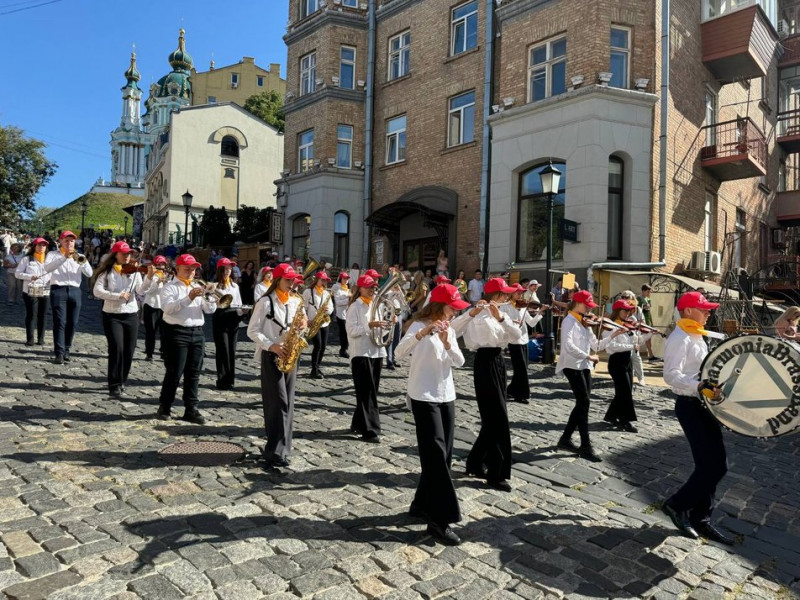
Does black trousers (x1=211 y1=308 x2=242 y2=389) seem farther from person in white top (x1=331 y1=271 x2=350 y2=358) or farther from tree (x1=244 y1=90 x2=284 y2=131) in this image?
tree (x1=244 y1=90 x2=284 y2=131)

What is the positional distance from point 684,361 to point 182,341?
18.3ft

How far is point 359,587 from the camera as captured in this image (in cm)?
376

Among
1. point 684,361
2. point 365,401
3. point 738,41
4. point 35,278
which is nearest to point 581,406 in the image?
point 684,361

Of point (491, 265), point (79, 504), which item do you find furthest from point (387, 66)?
point (79, 504)

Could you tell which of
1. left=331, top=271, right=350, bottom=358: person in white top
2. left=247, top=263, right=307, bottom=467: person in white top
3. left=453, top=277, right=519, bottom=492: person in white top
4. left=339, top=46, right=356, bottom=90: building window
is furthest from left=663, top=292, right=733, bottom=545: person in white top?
left=339, top=46, right=356, bottom=90: building window

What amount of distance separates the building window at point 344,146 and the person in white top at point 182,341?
1665 centimetres

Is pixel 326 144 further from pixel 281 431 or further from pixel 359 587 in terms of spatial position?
pixel 359 587

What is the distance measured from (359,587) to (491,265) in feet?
48.4

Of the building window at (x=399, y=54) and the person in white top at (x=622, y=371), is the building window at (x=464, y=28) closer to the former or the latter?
the building window at (x=399, y=54)

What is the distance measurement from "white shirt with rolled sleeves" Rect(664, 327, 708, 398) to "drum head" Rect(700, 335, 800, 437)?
0.87 feet

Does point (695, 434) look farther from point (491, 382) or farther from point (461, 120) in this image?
point (461, 120)

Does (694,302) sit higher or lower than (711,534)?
higher

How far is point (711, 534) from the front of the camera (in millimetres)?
4922

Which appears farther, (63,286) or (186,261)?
(63,286)
